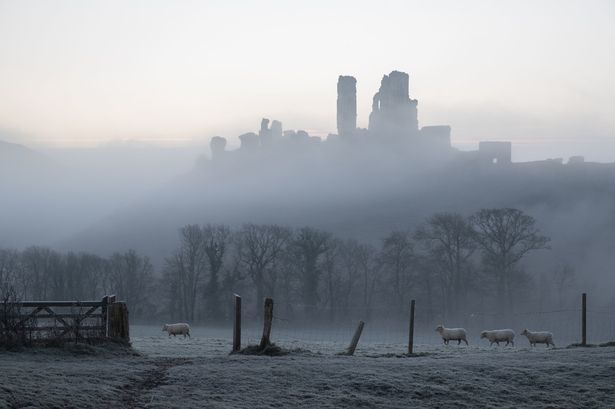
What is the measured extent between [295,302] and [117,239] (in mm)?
83652

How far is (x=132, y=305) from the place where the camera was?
77.1 metres

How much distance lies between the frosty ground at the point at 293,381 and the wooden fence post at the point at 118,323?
1.16 metres

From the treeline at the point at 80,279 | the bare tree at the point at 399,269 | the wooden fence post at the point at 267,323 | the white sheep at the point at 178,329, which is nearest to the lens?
the wooden fence post at the point at 267,323

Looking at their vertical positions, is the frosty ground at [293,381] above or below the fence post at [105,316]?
below

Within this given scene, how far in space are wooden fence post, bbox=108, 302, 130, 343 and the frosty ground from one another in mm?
1156

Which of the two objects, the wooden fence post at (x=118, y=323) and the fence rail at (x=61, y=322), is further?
the wooden fence post at (x=118, y=323)

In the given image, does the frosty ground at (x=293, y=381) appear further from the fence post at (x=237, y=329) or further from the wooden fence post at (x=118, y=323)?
the fence post at (x=237, y=329)

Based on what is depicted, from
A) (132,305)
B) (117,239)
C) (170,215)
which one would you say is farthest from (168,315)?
→ (170,215)

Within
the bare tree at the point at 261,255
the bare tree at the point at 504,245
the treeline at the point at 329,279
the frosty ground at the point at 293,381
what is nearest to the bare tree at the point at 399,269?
the treeline at the point at 329,279

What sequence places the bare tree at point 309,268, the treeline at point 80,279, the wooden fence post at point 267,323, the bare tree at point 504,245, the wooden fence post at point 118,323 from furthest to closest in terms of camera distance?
the treeline at point 80,279 < the bare tree at point 309,268 < the bare tree at point 504,245 < the wooden fence post at point 118,323 < the wooden fence post at point 267,323

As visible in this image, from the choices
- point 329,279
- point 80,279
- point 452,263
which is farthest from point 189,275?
point 452,263

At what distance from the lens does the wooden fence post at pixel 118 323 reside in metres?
23.3

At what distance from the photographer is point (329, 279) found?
77750 mm

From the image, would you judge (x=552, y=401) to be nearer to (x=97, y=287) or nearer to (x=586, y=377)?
(x=586, y=377)
